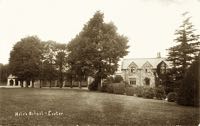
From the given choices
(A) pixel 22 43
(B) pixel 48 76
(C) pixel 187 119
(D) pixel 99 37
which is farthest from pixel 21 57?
(C) pixel 187 119

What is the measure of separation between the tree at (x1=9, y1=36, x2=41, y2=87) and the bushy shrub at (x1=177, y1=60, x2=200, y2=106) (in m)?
39.9

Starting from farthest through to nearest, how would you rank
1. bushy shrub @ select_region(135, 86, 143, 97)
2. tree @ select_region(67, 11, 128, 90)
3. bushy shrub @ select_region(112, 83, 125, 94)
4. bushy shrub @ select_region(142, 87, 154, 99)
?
tree @ select_region(67, 11, 128, 90) < bushy shrub @ select_region(112, 83, 125, 94) < bushy shrub @ select_region(135, 86, 143, 97) < bushy shrub @ select_region(142, 87, 154, 99)

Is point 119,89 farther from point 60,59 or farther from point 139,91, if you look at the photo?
point 60,59

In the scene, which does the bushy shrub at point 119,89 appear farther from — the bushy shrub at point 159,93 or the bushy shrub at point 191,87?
the bushy shrub at point 191,87

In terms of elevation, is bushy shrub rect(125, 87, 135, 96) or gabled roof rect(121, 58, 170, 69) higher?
gabled roof rect(121, 58, 170, 69)

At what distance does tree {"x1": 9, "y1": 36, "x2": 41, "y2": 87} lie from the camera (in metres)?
52.1

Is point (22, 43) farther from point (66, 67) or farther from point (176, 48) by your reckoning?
point (176, 48)

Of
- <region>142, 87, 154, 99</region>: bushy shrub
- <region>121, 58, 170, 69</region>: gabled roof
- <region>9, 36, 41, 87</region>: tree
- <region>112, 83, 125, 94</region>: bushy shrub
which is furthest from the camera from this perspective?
<region>121, 58, 170, 69</region>: gabled roof

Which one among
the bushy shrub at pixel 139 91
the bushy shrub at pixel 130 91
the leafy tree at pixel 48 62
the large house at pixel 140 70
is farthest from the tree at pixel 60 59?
the bushy shrub at pixel 139 91

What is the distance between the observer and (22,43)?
173 feet

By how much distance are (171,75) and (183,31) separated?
6224mm

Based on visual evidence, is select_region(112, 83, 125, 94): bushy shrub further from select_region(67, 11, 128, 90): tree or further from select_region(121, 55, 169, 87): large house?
select_region(121, 55, 169, 87): large house

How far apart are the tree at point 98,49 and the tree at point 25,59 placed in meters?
14.7

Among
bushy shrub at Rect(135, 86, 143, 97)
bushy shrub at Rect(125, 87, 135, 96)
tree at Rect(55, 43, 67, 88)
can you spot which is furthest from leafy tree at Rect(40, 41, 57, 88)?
bushy shrub at Rect(135, 86, 143, 97)
